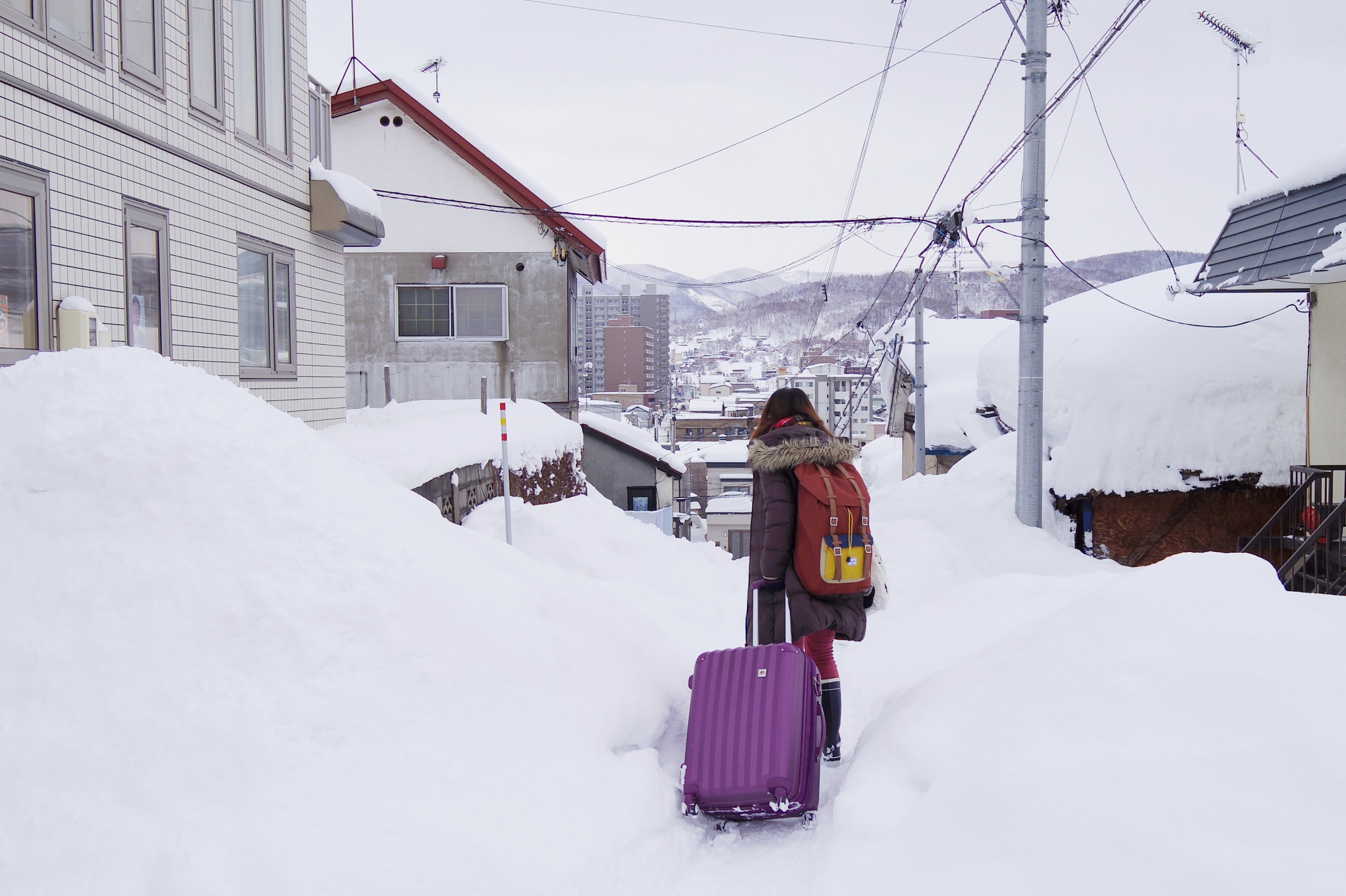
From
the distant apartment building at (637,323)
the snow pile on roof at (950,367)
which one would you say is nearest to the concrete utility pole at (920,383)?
the snow pile on roof at (950,367)

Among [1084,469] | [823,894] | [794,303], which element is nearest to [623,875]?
[823,894]

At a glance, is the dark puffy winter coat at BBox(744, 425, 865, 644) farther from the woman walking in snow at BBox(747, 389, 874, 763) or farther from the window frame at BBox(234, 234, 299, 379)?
the window frame at BBox(234, 234, 299, 379)

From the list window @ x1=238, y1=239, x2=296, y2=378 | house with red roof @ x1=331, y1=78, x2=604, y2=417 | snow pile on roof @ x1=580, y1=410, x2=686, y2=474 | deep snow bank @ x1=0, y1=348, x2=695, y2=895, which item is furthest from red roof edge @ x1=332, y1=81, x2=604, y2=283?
deep snow bank @ x1=0, y1=348, x2=695, y2=895

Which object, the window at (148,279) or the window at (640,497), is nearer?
the window at (148,279)

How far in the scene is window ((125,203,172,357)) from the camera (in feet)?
23.6

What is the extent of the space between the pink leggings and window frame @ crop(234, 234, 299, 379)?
700cm

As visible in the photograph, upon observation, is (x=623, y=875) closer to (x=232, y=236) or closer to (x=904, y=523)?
(x=232, y=236)

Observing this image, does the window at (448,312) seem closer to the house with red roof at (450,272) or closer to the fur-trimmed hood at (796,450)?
the house with red roof at (450,272)

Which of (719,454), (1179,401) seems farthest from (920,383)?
(719,454)

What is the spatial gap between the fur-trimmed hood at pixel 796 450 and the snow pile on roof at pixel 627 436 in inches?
693

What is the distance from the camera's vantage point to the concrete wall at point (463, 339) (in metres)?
18.4

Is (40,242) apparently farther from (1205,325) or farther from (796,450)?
(1205,325)

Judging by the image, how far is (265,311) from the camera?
9.87 metres

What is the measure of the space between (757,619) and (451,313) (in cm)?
1567
